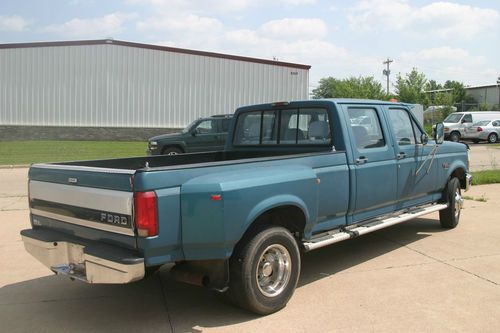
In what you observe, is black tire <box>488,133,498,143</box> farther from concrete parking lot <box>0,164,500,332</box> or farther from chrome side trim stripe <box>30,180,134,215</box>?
chrome side trim stripe <box>30,180,134,215</box>

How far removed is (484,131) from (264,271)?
30.7 m

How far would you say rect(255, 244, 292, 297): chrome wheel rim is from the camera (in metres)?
4.43

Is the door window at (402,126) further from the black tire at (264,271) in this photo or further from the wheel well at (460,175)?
the black tire at (264,271)

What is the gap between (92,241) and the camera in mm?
4156

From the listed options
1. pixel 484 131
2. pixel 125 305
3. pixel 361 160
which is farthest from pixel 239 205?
pixel 484 131

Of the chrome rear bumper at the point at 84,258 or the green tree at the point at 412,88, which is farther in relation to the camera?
the green tree at the point at 412,88

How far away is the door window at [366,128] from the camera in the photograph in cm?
571

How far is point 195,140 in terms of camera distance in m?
17.8

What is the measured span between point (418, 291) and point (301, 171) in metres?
1.67

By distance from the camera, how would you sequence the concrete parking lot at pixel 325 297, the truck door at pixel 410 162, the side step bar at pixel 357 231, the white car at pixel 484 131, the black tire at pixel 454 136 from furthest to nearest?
the black tire at pixel 454 136, the white car at pixel 484 131, the truck door at pixel 410 162, the side step bar at pixel 357 231, the concrete parking lot at pixel 325 297

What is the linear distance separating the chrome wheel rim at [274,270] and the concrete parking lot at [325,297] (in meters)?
0.22

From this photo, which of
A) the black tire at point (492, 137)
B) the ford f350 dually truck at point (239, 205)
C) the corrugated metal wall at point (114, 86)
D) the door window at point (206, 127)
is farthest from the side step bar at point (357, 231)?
the corrugated metal wall at point (114, 86)

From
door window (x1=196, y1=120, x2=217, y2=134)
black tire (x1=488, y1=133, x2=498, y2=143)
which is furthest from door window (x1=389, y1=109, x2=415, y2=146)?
black tire (x1=488, y1=133, x2=498, y2=143)

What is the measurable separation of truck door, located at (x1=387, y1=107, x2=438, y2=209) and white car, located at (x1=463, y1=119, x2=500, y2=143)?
2687 centimetres
